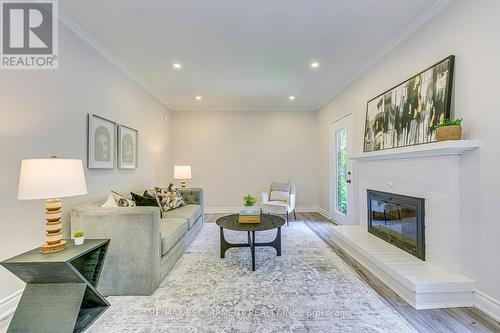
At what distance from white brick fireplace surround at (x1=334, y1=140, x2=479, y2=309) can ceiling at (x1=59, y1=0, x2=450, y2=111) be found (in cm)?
138

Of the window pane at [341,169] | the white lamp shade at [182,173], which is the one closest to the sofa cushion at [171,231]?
the white lamp shade at [182,173]

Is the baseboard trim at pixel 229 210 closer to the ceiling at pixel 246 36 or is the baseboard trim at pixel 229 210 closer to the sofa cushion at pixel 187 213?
the sofa cushion at pixel 187 213

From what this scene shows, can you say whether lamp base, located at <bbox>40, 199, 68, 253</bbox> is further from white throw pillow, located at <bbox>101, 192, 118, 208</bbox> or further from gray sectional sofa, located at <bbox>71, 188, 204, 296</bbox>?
white throw pillow, located at <bbox>101, 192, 118, 208</bbox>

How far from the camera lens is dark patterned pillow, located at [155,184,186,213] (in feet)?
12.4

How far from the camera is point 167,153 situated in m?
5.68

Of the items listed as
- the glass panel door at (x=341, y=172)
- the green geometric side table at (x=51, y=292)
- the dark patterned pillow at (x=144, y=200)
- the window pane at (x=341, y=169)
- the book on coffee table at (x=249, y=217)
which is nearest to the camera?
the green geometric side table at (x=51, y=292)

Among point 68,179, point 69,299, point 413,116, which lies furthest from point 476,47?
point 69,299

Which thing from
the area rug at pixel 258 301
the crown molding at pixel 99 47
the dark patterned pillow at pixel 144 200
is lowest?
the area rug at pixel 258 301

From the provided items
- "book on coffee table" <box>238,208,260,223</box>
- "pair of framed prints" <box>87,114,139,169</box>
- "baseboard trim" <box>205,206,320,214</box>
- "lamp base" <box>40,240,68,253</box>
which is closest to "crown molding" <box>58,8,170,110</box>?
"pair of framed prints" <box>87,114,139,169</box>

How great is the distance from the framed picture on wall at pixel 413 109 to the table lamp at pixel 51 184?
3098 mm

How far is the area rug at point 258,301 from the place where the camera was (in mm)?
1774

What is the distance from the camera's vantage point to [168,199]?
388 cm

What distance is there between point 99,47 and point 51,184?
213cm

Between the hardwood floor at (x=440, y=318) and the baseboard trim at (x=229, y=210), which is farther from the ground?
the baseboard trim at (x=229, y=210)
